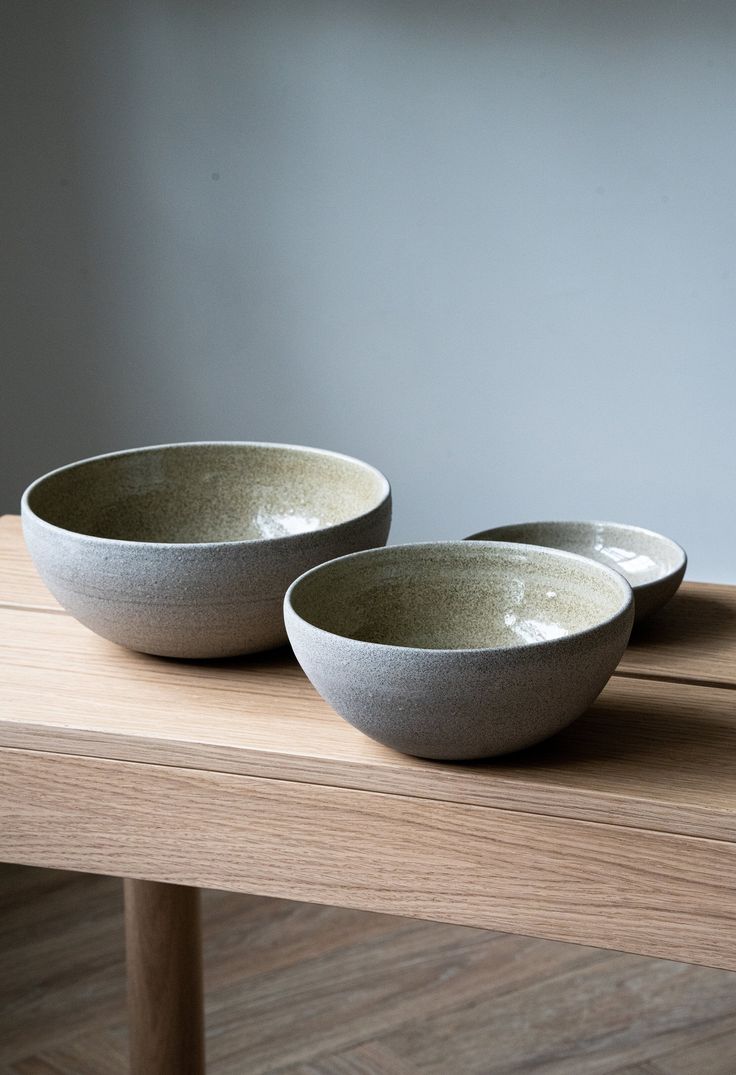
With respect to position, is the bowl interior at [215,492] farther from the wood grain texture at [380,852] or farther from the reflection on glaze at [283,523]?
the wood grain texture at [380,852]

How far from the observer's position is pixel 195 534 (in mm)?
1054

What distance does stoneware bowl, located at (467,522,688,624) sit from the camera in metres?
0.96

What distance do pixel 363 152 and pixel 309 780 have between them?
1.35 m

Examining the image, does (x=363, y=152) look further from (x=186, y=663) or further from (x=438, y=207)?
(x=186, y=663)

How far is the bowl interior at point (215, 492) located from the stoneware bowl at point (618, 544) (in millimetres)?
139

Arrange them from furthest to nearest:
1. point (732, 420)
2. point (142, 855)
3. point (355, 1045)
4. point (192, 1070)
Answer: point (732, 420) → point (355, 1045) → point (192, 1070) → point (142, 855)

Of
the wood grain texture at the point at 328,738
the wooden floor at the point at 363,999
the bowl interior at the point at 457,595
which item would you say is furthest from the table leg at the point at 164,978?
the bowl interior at the point at 457,595

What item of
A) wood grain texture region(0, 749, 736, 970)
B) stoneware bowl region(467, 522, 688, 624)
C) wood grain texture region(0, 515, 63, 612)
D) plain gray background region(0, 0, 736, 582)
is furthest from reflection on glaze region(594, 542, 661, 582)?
plain gray background region(0, 0, 736, 582)

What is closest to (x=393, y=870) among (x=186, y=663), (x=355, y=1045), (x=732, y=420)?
(x=186, y=663)

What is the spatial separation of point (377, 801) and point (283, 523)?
349 millimetres

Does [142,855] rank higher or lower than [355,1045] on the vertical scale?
higher

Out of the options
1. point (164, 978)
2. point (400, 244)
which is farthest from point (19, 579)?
point (400, 244)

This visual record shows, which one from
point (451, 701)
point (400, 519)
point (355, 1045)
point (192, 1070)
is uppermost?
point (451, 701)

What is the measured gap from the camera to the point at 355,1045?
1.39 metres
